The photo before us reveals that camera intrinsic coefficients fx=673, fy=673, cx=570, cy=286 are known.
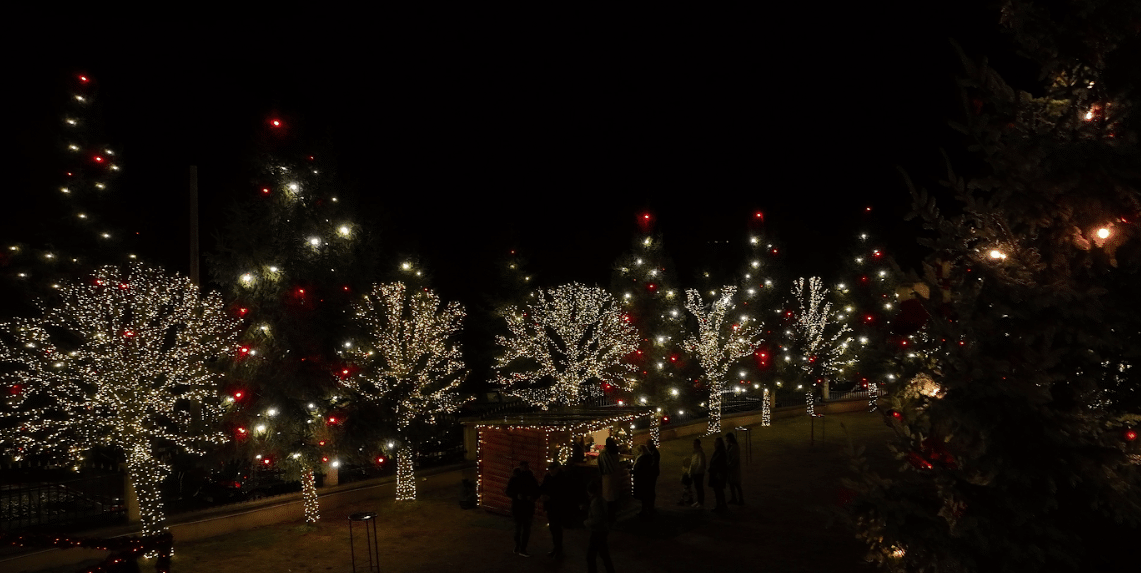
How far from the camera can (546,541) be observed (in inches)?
495

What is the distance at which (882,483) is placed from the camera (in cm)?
524

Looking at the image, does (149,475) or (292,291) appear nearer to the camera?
(149,475)

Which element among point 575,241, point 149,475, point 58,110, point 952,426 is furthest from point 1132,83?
point 575,241

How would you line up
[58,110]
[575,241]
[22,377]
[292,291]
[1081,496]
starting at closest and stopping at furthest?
[1081,496] → [22,377] → [292,291] → [58,110] → [575,241]

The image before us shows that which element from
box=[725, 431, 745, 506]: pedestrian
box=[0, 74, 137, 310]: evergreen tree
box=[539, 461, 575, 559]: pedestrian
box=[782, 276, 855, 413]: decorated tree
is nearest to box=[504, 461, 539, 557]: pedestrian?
box=[539, 461, 575, 559]: pedestrian

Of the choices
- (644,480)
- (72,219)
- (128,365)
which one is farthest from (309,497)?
(72,219)

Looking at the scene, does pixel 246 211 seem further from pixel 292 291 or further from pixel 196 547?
pixel 196 547

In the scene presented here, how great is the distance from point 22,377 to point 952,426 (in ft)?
47.0

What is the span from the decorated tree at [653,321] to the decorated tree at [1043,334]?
19024 millimetres

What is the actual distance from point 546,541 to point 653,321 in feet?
42.9

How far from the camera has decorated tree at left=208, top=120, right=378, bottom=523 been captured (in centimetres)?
1396

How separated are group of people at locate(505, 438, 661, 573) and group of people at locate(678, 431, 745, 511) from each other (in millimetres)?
940

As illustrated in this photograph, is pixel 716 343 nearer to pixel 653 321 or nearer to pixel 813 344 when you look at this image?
pixel 653 321

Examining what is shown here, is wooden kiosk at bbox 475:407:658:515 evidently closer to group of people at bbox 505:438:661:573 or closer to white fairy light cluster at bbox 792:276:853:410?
group of people at bbox 505:438:661:573
